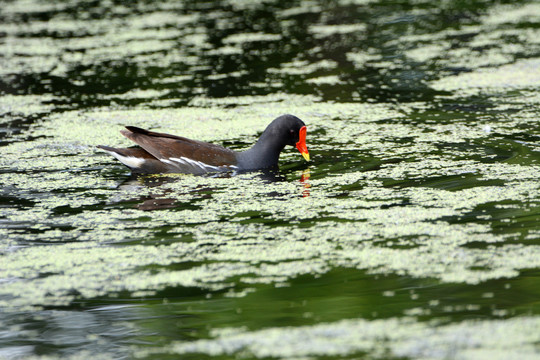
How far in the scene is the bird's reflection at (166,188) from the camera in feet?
16.2

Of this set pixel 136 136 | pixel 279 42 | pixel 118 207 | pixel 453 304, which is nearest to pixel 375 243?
pixel 453 304

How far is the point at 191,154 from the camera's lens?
5594mm

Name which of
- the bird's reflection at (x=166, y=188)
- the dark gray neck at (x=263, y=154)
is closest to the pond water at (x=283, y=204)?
the bird's reflection at (x=166, y=188)

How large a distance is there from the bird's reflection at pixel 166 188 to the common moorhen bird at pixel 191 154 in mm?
58

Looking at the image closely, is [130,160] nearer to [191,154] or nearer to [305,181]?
[191,154]

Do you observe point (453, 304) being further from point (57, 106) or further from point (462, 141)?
point (57, 106)

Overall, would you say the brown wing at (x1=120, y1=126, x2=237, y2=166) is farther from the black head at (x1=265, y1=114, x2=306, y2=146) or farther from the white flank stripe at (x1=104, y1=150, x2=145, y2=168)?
the black head at (x1=265, y1=114, x2=306, y2=146)

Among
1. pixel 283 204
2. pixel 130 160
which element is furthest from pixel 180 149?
pixel 283 204

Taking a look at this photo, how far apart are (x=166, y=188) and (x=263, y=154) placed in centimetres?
80

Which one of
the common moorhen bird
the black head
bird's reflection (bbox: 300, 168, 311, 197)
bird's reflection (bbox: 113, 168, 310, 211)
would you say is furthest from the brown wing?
bird's reflection (bbox: 300, 168, 311, 197)

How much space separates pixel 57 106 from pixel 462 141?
3.69 metres

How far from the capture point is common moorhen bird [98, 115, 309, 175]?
561 cm

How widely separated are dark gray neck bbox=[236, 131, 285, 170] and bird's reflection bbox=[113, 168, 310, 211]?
0.07 meters

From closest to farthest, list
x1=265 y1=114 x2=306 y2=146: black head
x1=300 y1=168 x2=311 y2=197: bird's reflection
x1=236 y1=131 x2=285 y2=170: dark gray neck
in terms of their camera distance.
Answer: x1=300 y1=168 x2=311 y2=197: bird's reflection → x1=236 y1=131 x2=285 y2=170: dark gray neck → x1=265 y1=114 x2=306 y2=146: black head
